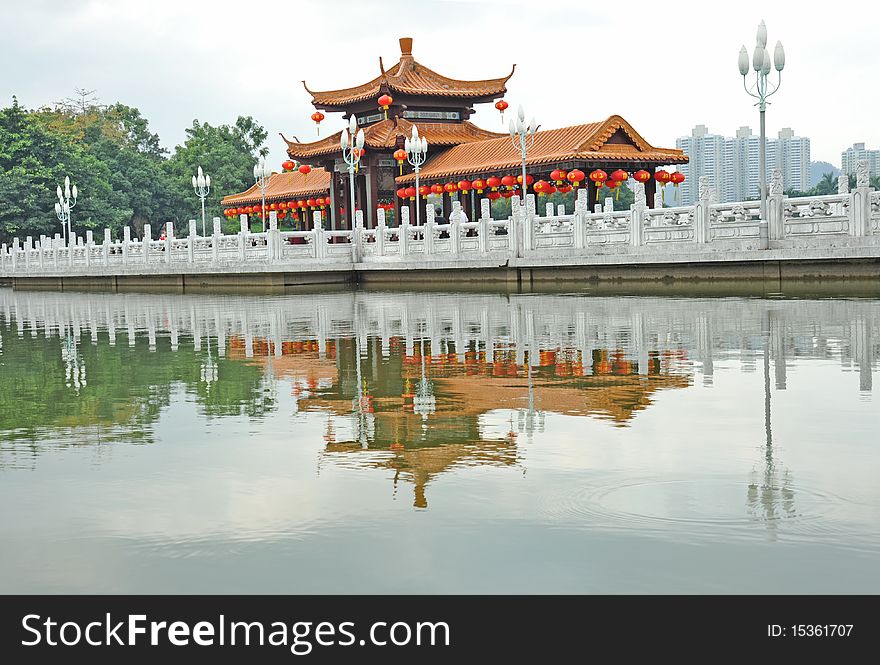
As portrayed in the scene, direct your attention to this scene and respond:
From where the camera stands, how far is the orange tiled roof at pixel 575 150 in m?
34.0

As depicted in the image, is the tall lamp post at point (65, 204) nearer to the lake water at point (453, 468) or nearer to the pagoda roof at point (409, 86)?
the pagoda roof at point (409, 86)

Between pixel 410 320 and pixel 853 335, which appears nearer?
pixel 853 335

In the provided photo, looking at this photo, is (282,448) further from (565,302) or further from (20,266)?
(20,266)

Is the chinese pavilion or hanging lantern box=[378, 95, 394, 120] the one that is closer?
the chinese pavilion

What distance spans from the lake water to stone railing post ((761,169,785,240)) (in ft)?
34.5

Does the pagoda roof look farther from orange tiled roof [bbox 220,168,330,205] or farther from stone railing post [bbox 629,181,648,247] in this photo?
stone railing post [bbox 629,181,648,247]

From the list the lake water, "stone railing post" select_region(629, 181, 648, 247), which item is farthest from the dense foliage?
the lake water

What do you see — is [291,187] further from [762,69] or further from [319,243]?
[762,69]

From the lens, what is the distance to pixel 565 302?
19.2 metres

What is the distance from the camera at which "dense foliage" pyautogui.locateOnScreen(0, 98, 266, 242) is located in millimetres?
64938

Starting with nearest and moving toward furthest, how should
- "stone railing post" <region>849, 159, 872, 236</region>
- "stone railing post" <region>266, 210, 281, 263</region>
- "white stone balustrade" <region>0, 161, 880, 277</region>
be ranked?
"stone railing post" <region>849, 159, 872, 236</region>, "white stone balustrade" <region>0, 161, 880, 277</region>, "stone railing post" <region>266, 210, 281, 263</region>

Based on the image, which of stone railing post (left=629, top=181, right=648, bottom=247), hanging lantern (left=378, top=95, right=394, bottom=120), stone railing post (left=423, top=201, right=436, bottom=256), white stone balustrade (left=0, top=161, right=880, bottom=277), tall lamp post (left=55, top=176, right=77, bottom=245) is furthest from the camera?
tall lamp post (left=55, top=176, right=77, bottom=245)

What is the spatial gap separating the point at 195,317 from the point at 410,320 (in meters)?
4.62
